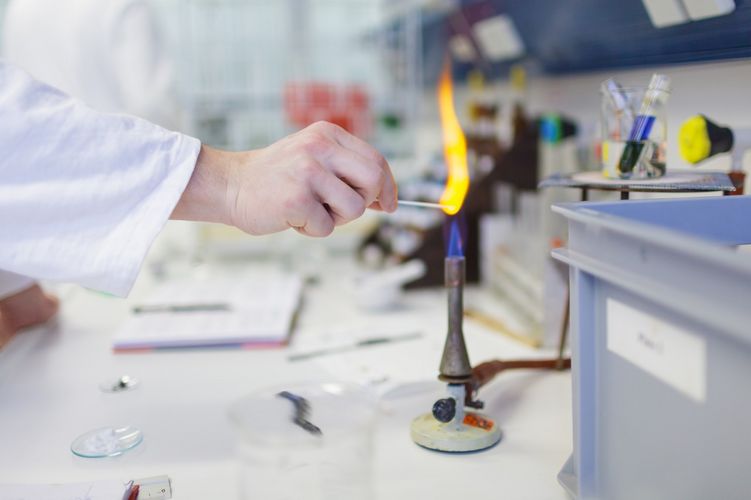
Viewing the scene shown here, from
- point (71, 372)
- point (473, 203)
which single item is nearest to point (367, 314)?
point (473, 203)

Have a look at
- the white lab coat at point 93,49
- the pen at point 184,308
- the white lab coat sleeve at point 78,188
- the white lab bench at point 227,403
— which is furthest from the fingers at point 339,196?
the white lab coat at point 93,49

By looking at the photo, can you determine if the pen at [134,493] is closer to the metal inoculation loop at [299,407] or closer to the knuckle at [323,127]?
the metal inoculation loop at [299,407]

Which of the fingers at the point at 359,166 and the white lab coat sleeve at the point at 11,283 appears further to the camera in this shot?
the white lab coat sleeve at the point at 11,283

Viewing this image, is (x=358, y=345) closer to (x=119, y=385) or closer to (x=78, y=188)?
(x=119, y=385)

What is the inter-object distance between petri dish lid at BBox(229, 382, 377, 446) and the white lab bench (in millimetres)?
99

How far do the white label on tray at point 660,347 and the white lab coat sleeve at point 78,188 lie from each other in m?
0.40

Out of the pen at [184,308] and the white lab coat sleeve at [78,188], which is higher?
the white lab coat sleeve at [78,188]

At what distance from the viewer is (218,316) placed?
1.15 metres

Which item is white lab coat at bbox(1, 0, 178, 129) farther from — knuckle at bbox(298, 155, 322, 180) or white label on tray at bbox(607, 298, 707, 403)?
white label on tray at bbox(607, 298, 707, 403)

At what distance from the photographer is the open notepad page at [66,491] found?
60 centimetres

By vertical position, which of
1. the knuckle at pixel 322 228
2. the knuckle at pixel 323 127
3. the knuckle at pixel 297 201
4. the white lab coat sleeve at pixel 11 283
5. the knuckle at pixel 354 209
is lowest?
the white lab coat sleeve at pixel 11 283

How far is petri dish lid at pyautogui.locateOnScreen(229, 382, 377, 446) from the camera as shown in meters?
0.48

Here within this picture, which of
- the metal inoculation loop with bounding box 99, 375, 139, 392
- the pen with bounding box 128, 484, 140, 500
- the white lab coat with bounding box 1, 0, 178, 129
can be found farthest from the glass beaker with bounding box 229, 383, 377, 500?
the white lab coat with bounding box 1, 0, 178, 129

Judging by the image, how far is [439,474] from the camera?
0.65 meters
